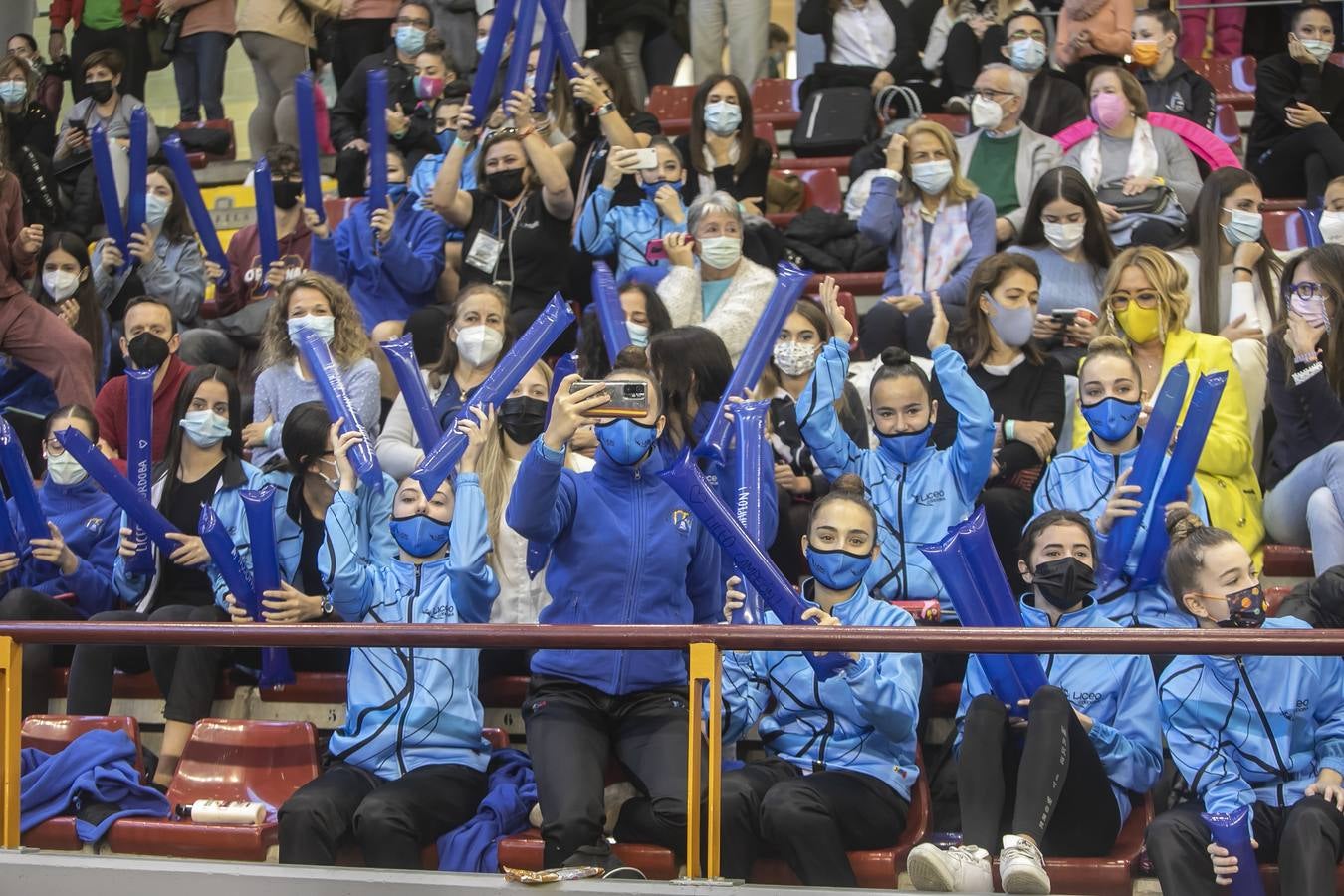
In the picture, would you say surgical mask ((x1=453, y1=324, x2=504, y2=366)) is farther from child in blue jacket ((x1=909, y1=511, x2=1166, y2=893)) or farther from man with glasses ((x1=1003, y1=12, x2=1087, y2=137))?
man with glasses ((x1=1003, y1=12, x2=1087, y2=137))

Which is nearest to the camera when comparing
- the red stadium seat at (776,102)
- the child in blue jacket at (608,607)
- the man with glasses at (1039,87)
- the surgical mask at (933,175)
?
the child in blue jacket at (608,607)

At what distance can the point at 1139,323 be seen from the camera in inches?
225

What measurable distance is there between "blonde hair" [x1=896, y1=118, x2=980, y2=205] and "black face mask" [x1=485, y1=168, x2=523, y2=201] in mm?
1488

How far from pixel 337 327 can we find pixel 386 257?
3.36 feet

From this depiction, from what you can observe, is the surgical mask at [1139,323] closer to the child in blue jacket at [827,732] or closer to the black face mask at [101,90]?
the child in blue jacket at [827,732]

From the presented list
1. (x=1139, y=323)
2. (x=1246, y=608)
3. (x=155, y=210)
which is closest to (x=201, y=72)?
(x=155, y=210)

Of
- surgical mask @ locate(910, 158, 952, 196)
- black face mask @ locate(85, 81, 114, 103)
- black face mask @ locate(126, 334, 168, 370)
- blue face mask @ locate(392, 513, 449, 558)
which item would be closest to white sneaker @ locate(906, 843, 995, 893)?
blue face mask @ locate(392, 513, 449, 558)

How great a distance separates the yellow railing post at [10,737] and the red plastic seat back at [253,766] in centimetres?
58

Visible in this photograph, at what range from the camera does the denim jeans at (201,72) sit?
33.5ft

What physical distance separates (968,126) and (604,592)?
175 inches

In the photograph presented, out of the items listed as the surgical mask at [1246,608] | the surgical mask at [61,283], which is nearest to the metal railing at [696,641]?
the surgical mask at [1246,608]

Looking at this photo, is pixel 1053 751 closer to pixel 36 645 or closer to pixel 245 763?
pixel 245 763

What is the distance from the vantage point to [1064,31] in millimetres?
8227

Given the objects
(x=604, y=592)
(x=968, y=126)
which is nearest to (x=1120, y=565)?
(x=604, y=592)
